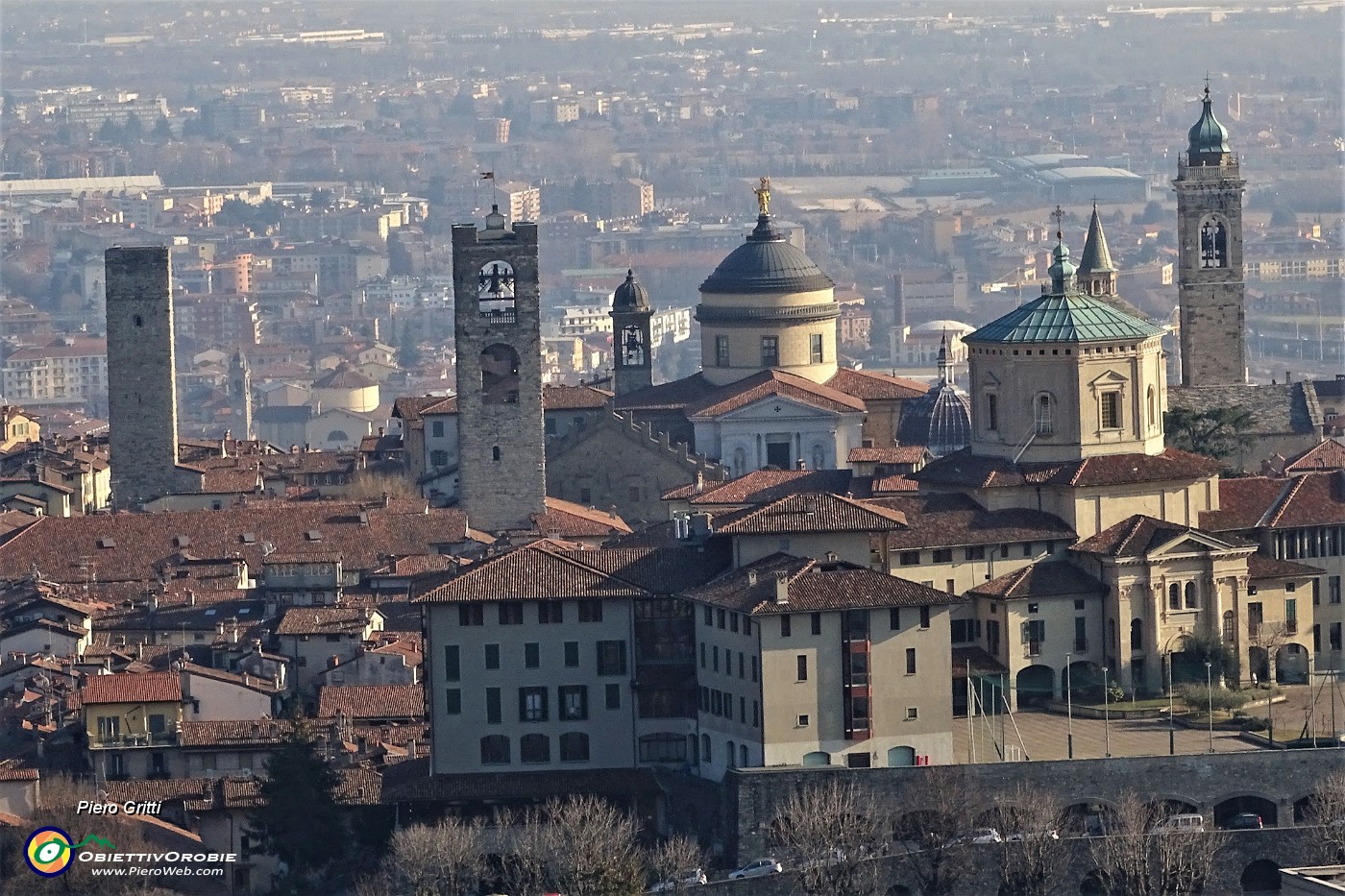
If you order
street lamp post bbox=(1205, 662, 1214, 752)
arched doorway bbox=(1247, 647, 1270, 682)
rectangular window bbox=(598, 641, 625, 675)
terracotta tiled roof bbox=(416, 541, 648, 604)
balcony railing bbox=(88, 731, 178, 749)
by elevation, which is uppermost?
terracotta tiled roof bbox=(416, 541, 648, 604)

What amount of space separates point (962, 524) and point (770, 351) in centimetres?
2465

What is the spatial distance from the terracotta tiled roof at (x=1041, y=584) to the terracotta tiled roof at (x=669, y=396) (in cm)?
2370

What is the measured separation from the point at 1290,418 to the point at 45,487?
76.8ft

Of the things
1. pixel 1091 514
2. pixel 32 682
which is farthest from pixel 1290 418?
pixel 32 682

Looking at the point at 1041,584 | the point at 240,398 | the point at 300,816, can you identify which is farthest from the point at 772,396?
the point at 240,398

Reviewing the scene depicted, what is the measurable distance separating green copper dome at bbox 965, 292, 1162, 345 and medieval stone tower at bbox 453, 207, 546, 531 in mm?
14854

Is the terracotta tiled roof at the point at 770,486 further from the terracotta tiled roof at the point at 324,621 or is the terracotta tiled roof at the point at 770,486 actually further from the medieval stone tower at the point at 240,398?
the medieval stone tower at the point at 240,398

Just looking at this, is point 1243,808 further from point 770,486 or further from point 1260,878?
point 770,486

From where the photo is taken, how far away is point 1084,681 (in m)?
60.8

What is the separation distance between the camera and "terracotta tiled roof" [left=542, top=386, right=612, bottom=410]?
8606 cm

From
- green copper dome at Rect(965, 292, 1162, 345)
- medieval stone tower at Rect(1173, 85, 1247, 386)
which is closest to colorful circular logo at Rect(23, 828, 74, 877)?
green copper dome at Rect(965, 292, 1162, 345)

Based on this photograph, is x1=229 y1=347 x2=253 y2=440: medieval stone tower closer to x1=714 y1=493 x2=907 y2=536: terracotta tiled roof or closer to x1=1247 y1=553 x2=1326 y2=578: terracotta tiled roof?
x1=1247 y1=553 x2=1326 y2=578: terracotta tiled roof

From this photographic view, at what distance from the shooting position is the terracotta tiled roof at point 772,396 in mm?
82812

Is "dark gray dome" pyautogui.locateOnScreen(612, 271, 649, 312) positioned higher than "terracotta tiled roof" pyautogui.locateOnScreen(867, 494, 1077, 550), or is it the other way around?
"dark gray dome" pyautogui.locateOnScreen(612, 271, 649, 312)
